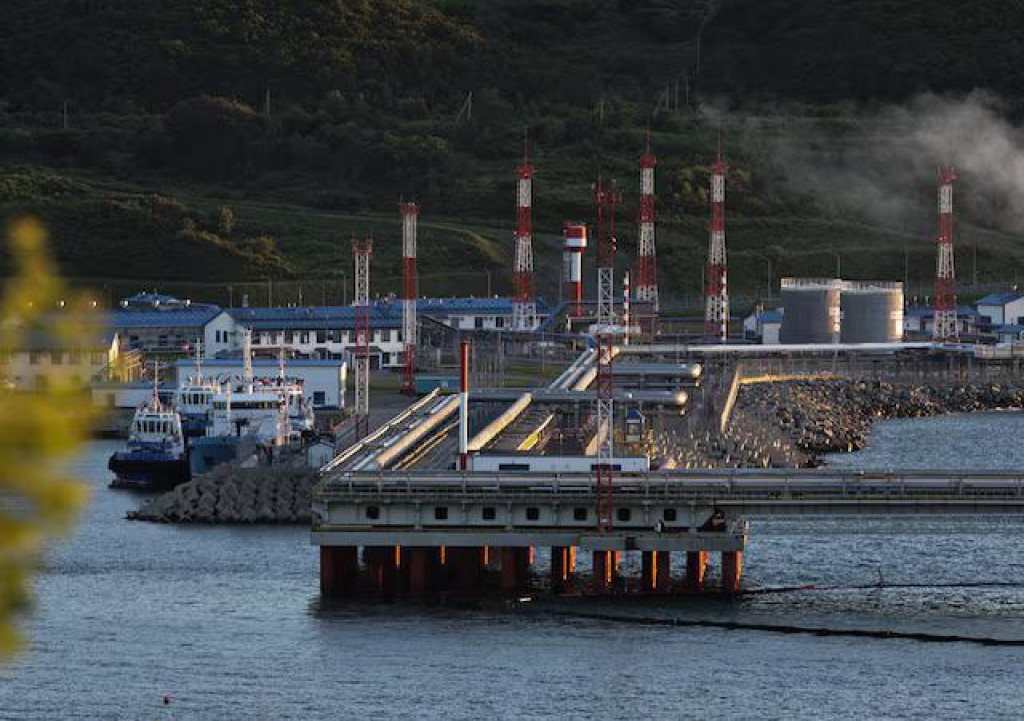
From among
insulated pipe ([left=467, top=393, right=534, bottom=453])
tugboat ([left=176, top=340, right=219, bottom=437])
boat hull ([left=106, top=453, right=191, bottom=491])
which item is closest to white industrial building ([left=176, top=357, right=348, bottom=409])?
tugboat ([left=176, top=340, right=219, bottom=437])

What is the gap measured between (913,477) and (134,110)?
8531 cm

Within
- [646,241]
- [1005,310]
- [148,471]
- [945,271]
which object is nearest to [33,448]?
[148,471]

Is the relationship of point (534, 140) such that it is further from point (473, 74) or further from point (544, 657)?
point (544, 657)

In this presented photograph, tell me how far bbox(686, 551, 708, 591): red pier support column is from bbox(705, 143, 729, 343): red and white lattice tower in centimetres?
3603

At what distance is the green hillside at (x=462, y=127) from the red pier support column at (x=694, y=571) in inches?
2019

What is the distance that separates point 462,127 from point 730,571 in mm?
79103

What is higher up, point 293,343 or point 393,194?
point 393,194

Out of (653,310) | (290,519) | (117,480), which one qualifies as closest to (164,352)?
(653,310)

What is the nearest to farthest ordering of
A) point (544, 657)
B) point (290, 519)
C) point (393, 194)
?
point (544, 657)
point (290, 519)
point (393, 194)

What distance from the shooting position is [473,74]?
11644cm

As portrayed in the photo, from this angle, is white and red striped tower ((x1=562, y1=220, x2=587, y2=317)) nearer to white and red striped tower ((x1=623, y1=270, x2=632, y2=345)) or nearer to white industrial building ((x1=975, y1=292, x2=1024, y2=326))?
white and red striped tower ((x1=623, y1=270, x2=632, y2=345))

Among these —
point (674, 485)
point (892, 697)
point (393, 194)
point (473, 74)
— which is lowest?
point (892, 697)

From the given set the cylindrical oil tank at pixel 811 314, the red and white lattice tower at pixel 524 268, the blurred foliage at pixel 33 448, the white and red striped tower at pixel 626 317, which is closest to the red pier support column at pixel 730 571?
the blurred foliage at pixel 33 448

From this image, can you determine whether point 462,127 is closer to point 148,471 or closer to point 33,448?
point 148,471
